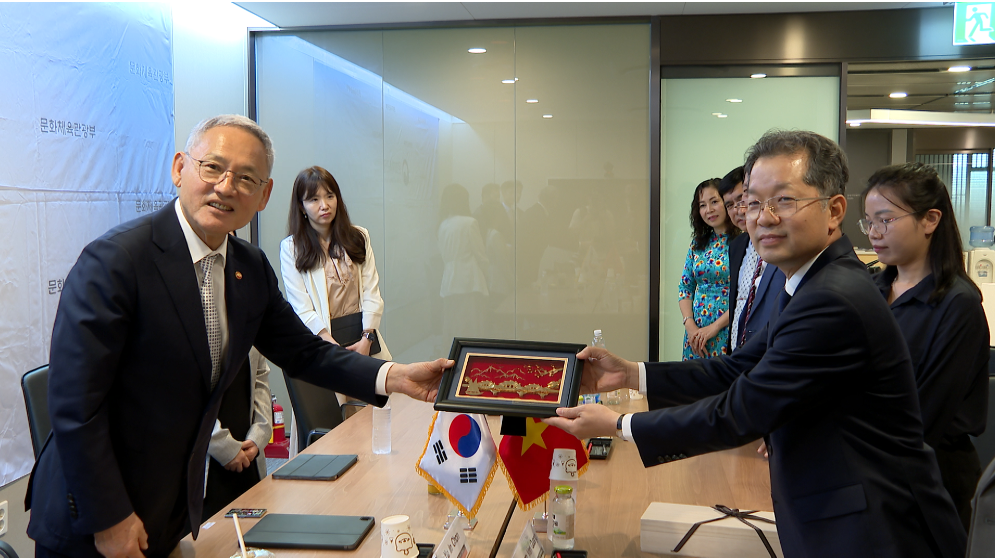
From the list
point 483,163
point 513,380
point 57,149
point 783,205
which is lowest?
point 513,380

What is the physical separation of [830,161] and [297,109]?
471cm

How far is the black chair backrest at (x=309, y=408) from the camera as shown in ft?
10.5

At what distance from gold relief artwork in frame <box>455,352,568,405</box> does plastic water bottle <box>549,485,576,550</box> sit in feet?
0.89

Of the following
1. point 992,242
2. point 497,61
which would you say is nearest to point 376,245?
point 497,61

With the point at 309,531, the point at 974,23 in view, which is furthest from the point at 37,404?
the point at 974,23

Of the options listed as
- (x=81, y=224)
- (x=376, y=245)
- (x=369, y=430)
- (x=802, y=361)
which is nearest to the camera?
(x=802, y=361)

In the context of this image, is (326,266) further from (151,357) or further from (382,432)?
(151,357)

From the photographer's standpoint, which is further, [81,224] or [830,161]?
[81,224]

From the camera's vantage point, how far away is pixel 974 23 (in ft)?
15.0

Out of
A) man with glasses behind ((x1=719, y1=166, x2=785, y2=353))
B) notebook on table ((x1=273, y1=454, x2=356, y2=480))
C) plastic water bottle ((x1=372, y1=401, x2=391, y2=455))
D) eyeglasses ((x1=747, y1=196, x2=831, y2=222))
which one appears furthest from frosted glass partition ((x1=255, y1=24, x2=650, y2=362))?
eyeglasses ((x1=747, y1=196, x2=831, y2=222))

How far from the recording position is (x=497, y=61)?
17.6ft

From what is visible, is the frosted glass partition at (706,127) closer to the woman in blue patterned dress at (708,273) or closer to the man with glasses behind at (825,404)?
the woman in blue patterned dress at (708,273)

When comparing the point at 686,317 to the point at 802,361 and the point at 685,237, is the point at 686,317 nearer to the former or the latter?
the point at 685,237

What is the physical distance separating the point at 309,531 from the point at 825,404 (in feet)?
4.29
